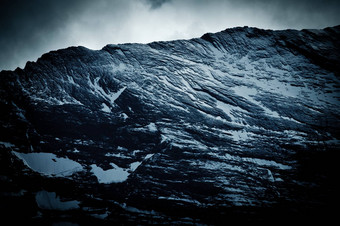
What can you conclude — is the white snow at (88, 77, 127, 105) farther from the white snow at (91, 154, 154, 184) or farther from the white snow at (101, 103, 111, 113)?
the white snow at (91, 154, 154, 184)

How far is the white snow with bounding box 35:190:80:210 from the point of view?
21.3m

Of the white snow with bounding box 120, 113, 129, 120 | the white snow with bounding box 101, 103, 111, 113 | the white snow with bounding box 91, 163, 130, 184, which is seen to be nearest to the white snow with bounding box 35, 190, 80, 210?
the white snow with bounding box 91, 163, 130, 184

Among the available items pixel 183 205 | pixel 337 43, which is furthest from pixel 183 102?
pixel 337 43

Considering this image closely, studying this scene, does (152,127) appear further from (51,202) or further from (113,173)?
(51,202)

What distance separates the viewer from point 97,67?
35.4 m

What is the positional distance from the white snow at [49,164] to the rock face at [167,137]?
0.42 ft

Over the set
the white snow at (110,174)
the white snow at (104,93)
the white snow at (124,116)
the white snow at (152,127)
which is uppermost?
the white snow at (104,93)

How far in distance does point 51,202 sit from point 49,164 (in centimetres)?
516

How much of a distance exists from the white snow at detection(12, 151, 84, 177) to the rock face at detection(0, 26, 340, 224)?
0.42 ft

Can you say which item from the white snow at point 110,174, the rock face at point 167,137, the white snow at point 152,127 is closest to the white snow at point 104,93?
the rock face at point 167,137

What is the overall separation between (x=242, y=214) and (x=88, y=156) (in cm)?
2196

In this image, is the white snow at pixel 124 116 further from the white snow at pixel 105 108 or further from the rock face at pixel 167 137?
the white snow at pixel 105 108

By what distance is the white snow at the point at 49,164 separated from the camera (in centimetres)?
2359

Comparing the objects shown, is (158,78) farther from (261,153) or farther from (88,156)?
(261,153)
